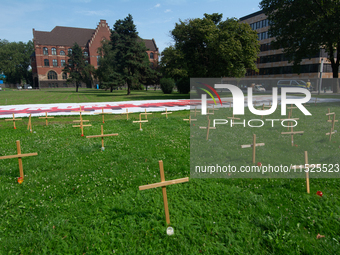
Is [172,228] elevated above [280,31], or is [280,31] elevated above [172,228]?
[280,31]

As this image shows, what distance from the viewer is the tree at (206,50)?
31.7 meters

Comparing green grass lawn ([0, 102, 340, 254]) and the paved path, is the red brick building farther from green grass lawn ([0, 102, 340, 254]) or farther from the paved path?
green grass lawn ([0, 102, 340, 254])

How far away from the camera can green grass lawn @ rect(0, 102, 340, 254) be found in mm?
3594

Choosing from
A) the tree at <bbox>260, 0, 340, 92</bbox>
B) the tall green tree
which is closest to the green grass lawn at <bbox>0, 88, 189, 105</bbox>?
the tree at <bbox>260, 0, 340, 92</bbox>

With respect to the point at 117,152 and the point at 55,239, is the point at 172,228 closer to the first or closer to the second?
the point at 55,239

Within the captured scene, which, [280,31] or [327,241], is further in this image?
[280,31]

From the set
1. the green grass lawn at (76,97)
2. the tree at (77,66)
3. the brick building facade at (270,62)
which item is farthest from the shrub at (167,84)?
the brick building facade at (270,62)

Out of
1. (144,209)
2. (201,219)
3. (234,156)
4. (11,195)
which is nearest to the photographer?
(201,219)

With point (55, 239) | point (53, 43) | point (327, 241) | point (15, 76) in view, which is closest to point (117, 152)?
point (55, 239)

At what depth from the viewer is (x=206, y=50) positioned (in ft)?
109

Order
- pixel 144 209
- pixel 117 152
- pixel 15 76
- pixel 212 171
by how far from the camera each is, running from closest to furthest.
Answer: pixel 144 209 → pixel 212 171 → pixel 117 152 → pixel 15 76

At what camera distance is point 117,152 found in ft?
25.0

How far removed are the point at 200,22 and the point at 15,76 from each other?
10455cm

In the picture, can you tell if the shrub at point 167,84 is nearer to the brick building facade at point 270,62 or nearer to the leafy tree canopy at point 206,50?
the leafy tree canopy at point 206,50
